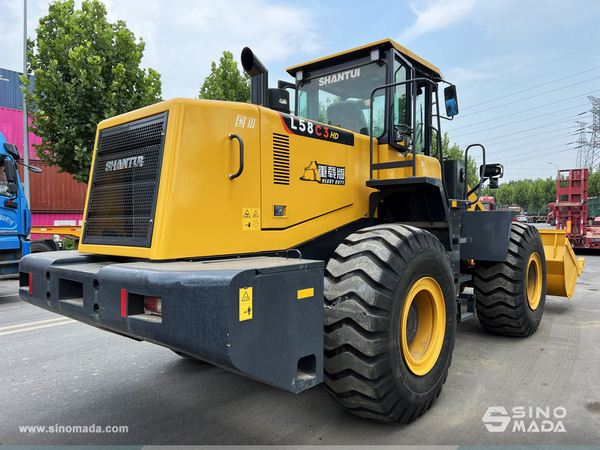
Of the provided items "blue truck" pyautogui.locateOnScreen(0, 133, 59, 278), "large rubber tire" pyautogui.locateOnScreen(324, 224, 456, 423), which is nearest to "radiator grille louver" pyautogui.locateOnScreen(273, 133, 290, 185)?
"large rubber tire" pyautogui.locateOnScreen(324, 224, 456, 423)

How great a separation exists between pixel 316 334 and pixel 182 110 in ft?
5.46

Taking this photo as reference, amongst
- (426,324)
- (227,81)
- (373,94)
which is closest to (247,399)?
(426,324)

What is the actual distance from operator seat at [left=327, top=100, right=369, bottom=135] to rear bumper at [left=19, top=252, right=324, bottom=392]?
215 cm

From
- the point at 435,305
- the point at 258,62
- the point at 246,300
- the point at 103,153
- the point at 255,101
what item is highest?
the point at 258,62

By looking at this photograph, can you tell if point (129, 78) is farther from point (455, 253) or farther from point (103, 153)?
point (455, 253)

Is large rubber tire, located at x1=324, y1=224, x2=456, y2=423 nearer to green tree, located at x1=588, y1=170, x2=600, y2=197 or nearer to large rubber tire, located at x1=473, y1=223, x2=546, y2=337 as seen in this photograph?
large rubber tire, located at x1=473, y1=223, x2=546, y2=337

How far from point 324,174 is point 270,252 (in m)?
0.87

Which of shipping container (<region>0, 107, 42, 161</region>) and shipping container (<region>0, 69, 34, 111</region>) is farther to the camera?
shipping container (<region>0, 69, 34, 111</region>)

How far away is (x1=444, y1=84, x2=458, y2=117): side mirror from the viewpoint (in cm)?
478

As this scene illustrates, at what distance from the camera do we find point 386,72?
14.3 ft

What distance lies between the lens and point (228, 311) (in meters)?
2.20

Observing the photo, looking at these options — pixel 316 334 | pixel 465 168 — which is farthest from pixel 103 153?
pixel 465 168

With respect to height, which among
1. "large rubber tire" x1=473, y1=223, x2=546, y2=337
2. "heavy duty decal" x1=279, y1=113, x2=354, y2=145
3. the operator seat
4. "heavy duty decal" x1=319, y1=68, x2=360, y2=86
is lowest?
"large rubber tire" x1=473, y1=223, x2=546, y2=337

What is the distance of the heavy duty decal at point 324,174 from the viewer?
363 cm
